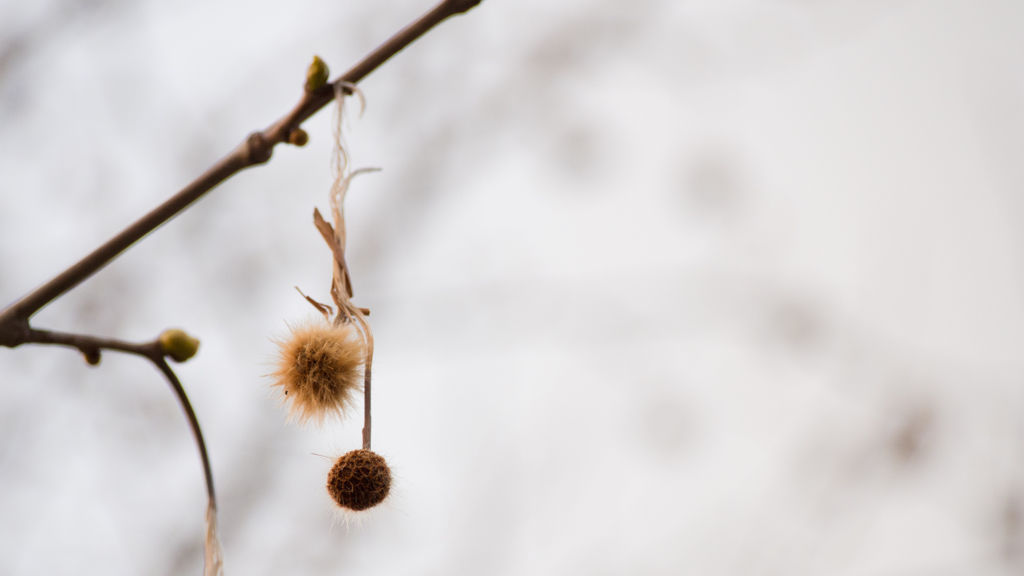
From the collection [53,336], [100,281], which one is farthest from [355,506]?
[100,281]

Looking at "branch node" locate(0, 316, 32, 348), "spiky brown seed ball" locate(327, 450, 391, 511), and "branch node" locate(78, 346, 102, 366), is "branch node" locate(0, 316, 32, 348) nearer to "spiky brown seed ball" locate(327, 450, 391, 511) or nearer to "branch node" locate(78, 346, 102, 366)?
"branch node" locate(78, 346, 102, 366)

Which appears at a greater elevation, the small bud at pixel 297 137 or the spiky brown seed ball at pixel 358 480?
the small bud at pixel 297 137

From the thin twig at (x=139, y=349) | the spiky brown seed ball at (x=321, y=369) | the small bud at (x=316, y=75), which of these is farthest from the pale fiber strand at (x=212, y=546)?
the small bud at (x=316, y=75)

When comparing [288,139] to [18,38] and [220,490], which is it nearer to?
[18,38]

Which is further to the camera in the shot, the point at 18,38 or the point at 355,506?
the point at 18,38

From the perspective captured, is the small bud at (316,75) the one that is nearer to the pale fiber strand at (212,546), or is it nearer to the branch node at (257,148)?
the branch node at (257,148)

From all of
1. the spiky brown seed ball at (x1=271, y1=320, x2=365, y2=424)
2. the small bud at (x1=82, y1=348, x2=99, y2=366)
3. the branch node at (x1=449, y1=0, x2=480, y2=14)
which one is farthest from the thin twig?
the branch node at (x1=449, y1=0, x2=480, y2=14)
